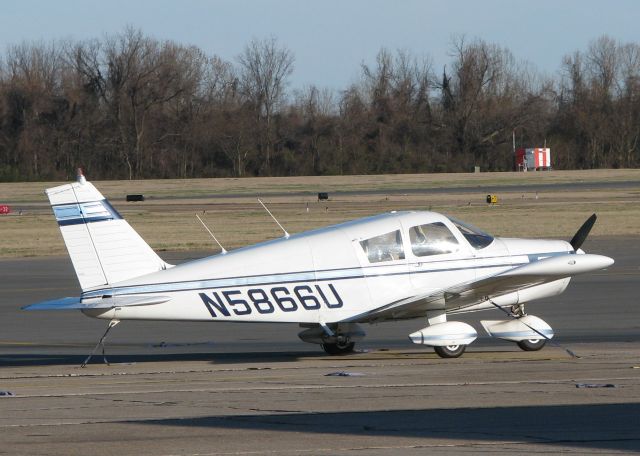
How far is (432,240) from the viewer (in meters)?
14.0

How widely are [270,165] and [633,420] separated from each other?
80.8 m

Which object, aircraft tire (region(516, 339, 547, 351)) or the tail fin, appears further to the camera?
aircraft tire (region(516, 339, 547, 351))

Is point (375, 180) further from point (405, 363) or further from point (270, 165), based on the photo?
point (405, 363)

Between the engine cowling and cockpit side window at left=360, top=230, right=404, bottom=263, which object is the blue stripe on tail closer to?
cockpit side window at left=360, top=230, right=404, bottom=263

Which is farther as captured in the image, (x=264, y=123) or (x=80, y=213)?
(x=264, y=123)

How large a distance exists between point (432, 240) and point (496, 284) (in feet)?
3.23

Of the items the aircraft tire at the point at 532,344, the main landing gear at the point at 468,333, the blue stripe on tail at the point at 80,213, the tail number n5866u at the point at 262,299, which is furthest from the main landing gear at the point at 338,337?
the blue stripe on tail at the point at 80,213

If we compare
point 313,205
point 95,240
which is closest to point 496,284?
point 95,240

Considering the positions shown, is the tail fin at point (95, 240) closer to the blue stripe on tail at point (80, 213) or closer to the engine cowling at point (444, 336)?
the blue stripe on tail at point (80, 213)

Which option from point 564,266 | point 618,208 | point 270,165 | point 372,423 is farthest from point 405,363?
point 270,165

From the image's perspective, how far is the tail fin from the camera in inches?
517

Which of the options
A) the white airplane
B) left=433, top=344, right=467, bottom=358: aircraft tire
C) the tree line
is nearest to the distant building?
the tree line

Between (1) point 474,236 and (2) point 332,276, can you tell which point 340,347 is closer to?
(2) point 332,276

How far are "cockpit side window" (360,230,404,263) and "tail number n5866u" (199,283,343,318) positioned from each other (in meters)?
0.73
